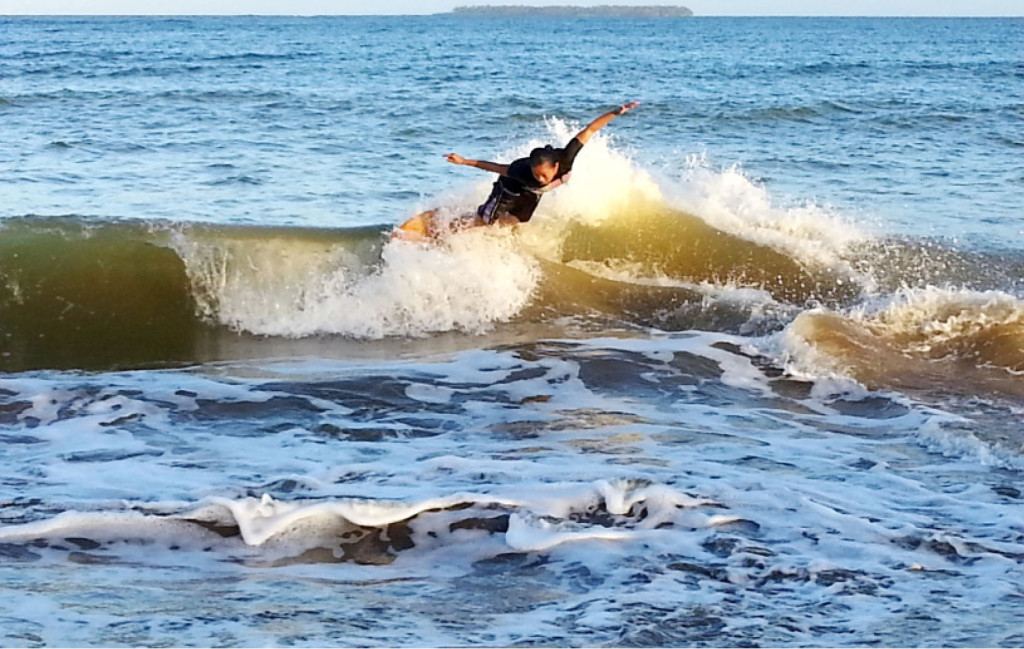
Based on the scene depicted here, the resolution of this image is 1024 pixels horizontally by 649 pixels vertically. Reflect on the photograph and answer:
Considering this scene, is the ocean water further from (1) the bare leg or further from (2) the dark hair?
(2) the dark hair

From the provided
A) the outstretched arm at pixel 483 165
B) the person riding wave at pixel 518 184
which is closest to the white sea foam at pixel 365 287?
the person riding wave at pixel 518 184

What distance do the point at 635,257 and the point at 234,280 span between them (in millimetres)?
4017

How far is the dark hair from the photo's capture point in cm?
1008

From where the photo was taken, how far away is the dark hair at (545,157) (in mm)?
10078

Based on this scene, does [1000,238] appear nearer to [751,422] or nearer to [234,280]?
[751,422]

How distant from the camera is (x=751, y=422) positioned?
24.3 feet

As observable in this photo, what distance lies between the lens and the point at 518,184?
412 inches

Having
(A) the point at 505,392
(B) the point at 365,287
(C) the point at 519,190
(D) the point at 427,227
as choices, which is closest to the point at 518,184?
(C) the point at 519,190

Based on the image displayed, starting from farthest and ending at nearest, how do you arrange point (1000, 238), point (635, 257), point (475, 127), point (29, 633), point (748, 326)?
point (475, 127), point (1000, 238), point (635, 257), point (748, 326), point (29, 633)

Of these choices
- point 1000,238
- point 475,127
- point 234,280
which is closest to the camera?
point 234,280

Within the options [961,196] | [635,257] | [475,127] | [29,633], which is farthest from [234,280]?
[475,127]

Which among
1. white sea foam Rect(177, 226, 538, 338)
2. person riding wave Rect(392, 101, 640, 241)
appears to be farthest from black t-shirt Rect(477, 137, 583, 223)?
white sea foam Rect(177, 226, 538, 338)

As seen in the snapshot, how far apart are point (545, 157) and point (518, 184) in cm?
47

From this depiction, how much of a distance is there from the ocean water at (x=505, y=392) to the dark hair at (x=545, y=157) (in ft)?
4.19
